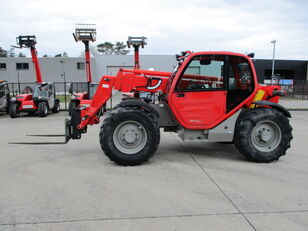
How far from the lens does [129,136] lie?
5375 millimetres

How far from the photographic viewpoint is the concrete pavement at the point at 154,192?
3.29m

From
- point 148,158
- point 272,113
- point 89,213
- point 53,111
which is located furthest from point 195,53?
point 53,111

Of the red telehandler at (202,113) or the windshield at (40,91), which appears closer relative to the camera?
the red telehandler at (202,113)

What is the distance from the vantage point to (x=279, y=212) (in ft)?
11.5

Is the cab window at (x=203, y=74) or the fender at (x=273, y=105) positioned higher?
the cab window at (x=203, y=74)

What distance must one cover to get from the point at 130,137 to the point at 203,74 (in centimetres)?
202

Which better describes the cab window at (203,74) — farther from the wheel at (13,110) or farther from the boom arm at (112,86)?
the wheel at (13,110)

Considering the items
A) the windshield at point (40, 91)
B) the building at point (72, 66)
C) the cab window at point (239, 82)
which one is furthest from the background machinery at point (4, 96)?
the building at point (72, 66)

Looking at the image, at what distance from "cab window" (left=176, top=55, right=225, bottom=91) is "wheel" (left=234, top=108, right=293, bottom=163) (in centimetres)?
90

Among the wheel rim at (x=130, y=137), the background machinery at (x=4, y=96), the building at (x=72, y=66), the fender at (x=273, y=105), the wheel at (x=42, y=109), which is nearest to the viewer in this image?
the wheel rim at (x=130, y=137)

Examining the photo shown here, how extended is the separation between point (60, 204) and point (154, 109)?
8.86 feet

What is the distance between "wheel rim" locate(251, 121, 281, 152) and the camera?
5.57 m

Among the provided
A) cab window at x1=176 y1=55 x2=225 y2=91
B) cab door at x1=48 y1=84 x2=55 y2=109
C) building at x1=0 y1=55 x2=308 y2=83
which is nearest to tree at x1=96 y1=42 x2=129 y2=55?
building at x1=0 y1=55 x2=308 y2=83

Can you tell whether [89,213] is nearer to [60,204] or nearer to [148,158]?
[60,204]
